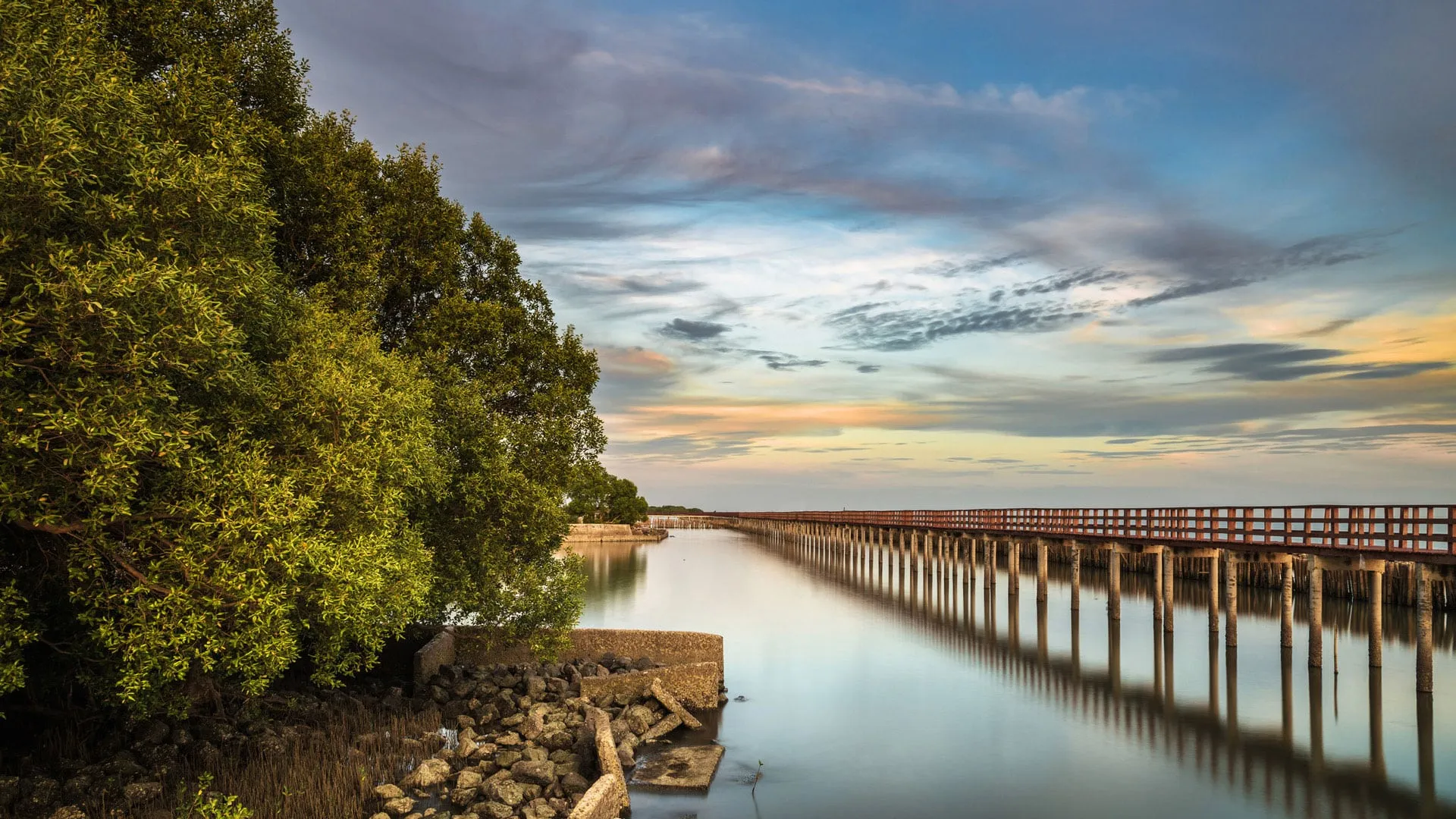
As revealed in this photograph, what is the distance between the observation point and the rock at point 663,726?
1684 cm

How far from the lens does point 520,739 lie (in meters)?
15.7

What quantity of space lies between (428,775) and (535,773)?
Result: 1735 millimetres

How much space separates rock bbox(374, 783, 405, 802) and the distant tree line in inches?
73.9

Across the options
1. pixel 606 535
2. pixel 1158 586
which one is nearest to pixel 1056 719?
pixel 1158 586

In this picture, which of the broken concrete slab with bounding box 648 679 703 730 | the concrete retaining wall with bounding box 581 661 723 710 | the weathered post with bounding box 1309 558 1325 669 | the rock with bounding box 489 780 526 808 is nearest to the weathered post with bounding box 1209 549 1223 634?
the weathered post with bounding box 1309 558 1325 669

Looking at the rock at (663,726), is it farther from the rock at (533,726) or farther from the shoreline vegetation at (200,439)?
the shoreline vegetation at (200,439)

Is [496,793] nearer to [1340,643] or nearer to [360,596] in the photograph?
[360,596]

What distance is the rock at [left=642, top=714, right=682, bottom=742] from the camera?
55.3ft

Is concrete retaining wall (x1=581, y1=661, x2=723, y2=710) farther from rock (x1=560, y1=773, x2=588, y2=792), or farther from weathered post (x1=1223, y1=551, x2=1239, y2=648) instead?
weathered post (x1=1223, y1=551, x2=1239, y2=648)

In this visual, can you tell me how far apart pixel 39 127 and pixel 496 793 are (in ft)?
30.7

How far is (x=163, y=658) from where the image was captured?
31.9ft

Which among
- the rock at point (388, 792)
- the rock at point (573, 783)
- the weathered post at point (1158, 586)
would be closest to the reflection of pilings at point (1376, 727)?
the weathered post at point (1158, 586)

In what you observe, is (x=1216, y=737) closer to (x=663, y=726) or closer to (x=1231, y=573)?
(x=1231, y=573)

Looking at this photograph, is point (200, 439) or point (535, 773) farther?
point (535, 773)
